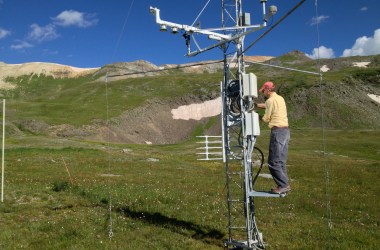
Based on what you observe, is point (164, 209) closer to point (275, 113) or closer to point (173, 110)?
point (275, 113)

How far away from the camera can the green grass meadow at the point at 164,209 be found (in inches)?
573

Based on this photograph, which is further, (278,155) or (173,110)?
(173,110)

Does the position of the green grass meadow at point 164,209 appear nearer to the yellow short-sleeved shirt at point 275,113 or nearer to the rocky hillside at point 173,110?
the yellow short-sleeved shirt at point 275,113

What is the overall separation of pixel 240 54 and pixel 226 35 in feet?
3.47

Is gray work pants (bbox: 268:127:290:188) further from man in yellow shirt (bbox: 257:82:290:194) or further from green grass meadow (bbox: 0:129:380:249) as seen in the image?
green grass meadow (bbox: 0:129:380:249)

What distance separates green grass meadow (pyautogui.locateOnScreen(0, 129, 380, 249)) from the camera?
47.8ft

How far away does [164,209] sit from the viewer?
20.2 meters

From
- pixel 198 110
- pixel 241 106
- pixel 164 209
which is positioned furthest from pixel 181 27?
pixel 198 110

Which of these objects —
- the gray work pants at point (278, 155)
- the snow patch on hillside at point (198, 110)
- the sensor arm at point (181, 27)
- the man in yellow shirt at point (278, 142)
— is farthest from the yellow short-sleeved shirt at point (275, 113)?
the snow patch on hillside at point (198, 110)

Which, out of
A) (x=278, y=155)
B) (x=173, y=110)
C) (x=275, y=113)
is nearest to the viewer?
(x=278, y=155)

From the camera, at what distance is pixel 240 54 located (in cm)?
1333

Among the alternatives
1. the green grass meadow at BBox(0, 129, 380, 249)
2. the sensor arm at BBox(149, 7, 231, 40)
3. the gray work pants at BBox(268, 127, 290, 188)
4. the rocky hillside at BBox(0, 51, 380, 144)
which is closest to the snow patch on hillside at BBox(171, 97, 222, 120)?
the rocky hillside at BBox(0, 51, 380, 144)

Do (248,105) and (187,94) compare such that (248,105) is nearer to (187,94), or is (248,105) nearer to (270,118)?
(270,118)

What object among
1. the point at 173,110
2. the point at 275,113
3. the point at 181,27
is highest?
the point at 173,110
